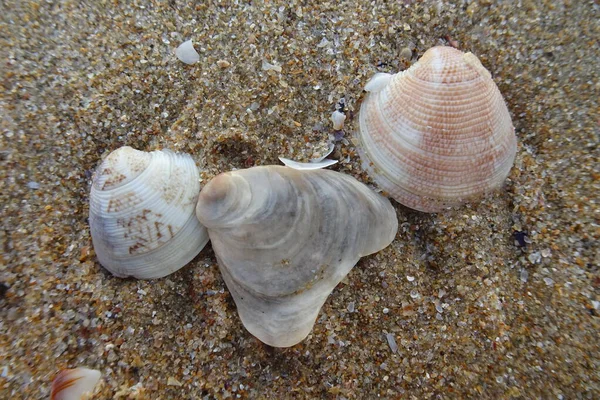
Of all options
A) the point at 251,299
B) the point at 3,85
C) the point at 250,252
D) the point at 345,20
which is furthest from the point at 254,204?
the point at 3,85

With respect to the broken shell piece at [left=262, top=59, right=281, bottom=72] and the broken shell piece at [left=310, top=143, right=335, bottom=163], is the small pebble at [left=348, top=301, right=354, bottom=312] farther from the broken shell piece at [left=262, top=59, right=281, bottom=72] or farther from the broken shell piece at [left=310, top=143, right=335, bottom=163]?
the broken shell piece at [left=262, top=59, right=281, bottom=72]

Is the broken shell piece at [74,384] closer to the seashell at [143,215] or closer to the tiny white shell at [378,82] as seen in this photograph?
the seashell at [143,215]

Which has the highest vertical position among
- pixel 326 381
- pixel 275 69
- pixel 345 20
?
pixel 345 20

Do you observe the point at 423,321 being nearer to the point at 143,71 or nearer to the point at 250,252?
the point at 250,252

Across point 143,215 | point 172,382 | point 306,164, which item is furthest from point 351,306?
point 143,215

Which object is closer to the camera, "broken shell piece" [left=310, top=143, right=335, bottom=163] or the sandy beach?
the sandy beach

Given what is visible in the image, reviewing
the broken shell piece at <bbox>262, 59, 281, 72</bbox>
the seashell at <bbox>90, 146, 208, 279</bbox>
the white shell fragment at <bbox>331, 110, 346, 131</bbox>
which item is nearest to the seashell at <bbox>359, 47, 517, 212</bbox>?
the white shell fragment at <bbox>331, 110, 346, 131</bbox>
